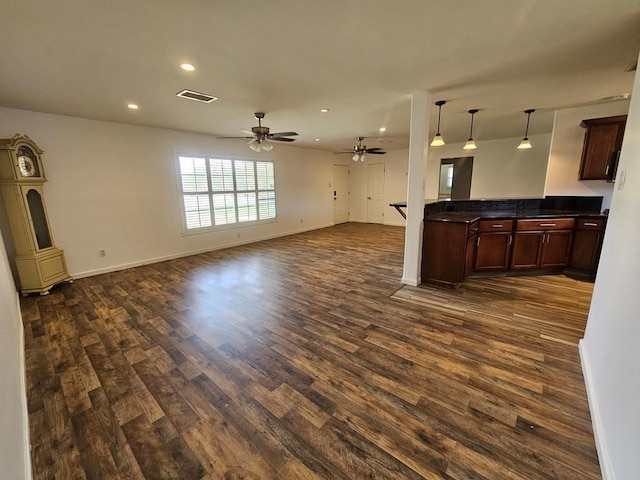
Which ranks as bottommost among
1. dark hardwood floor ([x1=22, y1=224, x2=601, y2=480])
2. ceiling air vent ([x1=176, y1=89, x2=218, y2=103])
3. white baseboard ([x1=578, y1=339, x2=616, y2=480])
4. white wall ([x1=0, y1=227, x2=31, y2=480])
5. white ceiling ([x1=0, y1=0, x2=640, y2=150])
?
dark hardwood floor ([x1=22, y1=224, x2=601, y2=480])

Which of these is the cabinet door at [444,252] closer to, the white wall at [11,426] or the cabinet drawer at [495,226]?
the cabinet drawer at [495,226]

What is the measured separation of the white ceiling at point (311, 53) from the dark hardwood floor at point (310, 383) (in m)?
2.47

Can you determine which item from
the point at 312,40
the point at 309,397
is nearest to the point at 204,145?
the point at 312,40

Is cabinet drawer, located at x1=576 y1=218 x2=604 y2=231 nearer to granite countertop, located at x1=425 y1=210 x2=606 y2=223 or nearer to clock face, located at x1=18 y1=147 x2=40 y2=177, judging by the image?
granite countertop, located at x1=425 y1=210 x2=606 y2=223

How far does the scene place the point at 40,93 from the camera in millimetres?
3016

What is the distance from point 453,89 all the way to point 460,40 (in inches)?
46.9

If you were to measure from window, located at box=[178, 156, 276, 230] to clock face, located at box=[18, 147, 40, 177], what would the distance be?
6.80 ft

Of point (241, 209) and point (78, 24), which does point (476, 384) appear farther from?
point (241, 209)

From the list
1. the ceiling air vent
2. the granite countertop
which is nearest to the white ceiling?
the ceiling air vent

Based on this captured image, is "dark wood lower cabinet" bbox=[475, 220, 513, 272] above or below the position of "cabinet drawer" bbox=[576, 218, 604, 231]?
below

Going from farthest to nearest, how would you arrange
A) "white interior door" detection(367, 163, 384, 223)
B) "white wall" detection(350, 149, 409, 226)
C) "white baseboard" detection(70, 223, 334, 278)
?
"white interior door" detection(367, 163, 384, 223), "white wall" detection(350, 149, 409, 226), "white baseboard" detection(70, 223, 334, 278)

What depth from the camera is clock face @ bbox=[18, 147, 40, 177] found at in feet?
11.3

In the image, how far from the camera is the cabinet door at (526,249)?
393 centimetres

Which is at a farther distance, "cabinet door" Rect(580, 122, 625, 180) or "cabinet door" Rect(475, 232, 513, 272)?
"cabinet door" Rect(475, 232, 513, 272)
